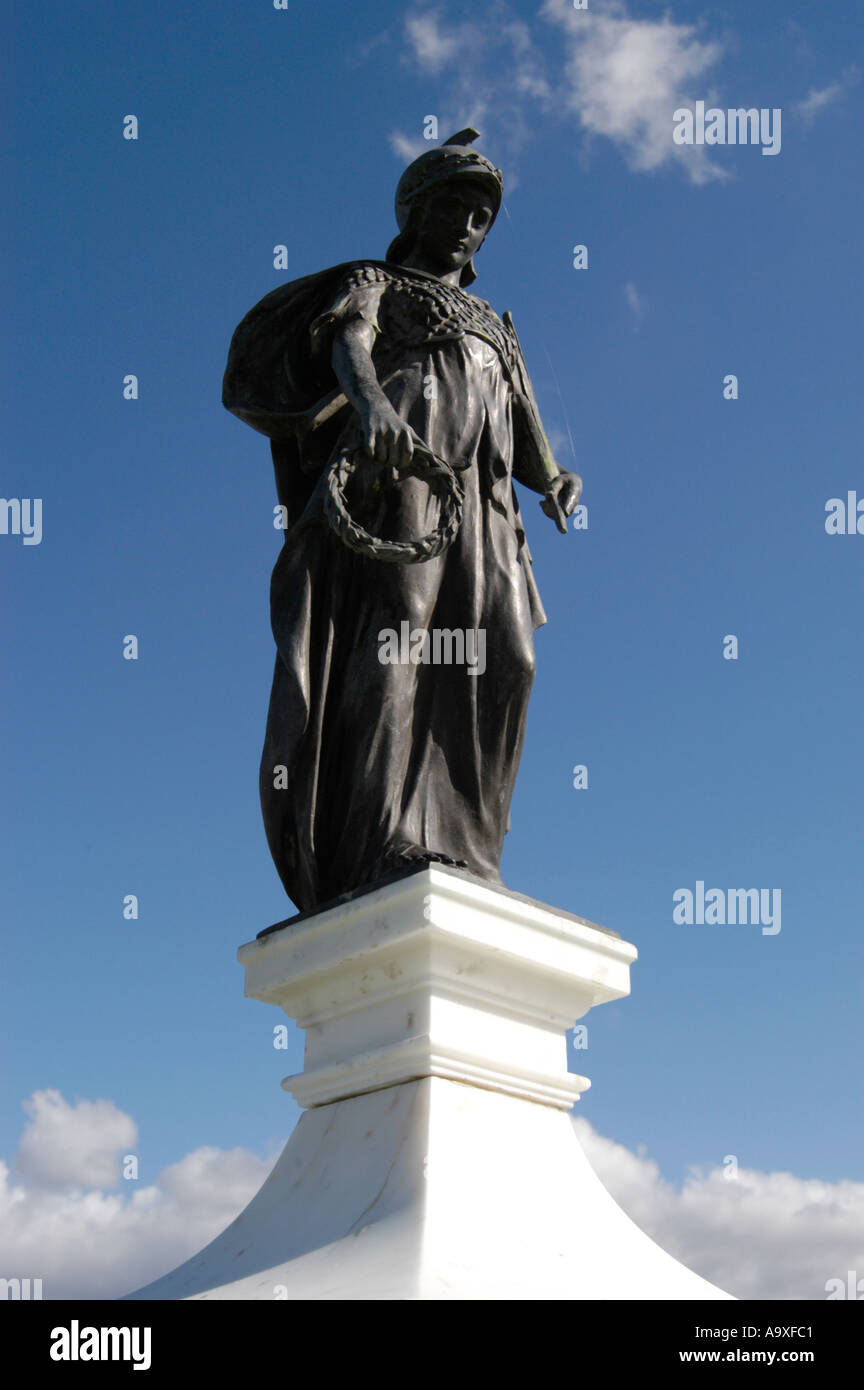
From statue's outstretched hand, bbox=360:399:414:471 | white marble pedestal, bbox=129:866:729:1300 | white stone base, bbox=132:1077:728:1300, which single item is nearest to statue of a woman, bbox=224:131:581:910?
statue's outstretched hand, bbox=360:399:414:471

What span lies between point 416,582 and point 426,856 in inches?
42.5

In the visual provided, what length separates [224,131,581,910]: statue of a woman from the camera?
4805 mm

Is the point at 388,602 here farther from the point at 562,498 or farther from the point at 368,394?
the point at 562,498

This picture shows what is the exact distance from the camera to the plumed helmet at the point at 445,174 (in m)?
5.58

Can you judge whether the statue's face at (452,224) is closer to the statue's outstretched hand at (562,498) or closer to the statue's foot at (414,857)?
the statue's outstretched hand at (562,498)

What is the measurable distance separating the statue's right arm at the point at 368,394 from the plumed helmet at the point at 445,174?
821 millimetres

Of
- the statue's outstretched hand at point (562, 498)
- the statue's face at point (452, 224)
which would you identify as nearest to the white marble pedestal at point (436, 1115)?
the statue's outstretched hand at point (562, 498)

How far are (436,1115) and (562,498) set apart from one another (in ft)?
9.43

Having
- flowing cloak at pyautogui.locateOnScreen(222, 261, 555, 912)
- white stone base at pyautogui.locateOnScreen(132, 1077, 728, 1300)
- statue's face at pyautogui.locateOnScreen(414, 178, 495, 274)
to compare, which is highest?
statue's face at pyautogui.locateOnScreen(414, 178, 495, 274)

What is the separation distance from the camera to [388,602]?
4.95 metres

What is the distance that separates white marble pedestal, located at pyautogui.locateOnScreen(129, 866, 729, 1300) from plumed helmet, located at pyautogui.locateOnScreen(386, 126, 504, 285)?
3023mm

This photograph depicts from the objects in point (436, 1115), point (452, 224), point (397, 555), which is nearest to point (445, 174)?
point (452, 224)

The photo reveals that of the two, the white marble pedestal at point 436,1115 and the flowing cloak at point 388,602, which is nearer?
the white marble pedestal at point 436,1115

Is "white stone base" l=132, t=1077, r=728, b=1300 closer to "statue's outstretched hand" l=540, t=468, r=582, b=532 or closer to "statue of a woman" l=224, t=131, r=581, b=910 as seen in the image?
"statue of a woman" l=224, t=131, r=581, b=910
